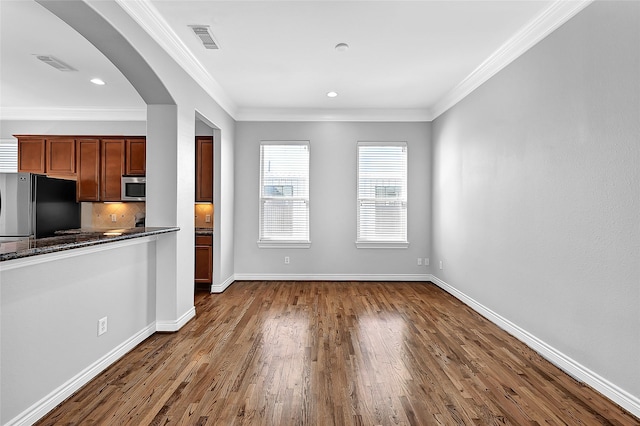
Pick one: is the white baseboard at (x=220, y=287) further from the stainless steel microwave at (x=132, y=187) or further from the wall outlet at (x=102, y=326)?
the wall outlet at (x=102, y=326)

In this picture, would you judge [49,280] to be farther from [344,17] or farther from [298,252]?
[298,252]

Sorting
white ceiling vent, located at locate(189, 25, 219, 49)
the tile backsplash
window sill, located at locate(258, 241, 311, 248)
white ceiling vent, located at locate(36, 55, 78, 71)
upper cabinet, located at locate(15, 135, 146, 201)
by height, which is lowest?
window sill, located at locate(258, 241, 311, 248)

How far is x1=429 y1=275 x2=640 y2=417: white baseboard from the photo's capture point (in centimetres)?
218

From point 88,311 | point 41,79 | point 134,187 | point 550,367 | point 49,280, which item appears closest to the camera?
point 49,280

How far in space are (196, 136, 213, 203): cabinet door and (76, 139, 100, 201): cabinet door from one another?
175 cm

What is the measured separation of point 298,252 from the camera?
5957 mm

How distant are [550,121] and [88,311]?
397 cm

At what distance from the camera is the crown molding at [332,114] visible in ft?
19.1

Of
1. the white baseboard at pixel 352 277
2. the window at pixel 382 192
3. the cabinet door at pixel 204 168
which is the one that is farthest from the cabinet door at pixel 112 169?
the window at pixel 382 192

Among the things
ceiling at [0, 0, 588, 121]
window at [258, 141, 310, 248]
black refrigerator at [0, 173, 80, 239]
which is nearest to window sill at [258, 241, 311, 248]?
window at [258, 141, 310, 248]

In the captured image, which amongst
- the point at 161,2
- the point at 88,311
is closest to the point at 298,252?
the point at 88,311

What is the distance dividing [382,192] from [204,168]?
9.82 feet

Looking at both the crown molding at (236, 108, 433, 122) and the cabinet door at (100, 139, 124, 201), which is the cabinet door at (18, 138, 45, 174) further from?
the crown molding at (236, 108, 433, 122)

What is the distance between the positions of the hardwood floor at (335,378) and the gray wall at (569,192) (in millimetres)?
383
